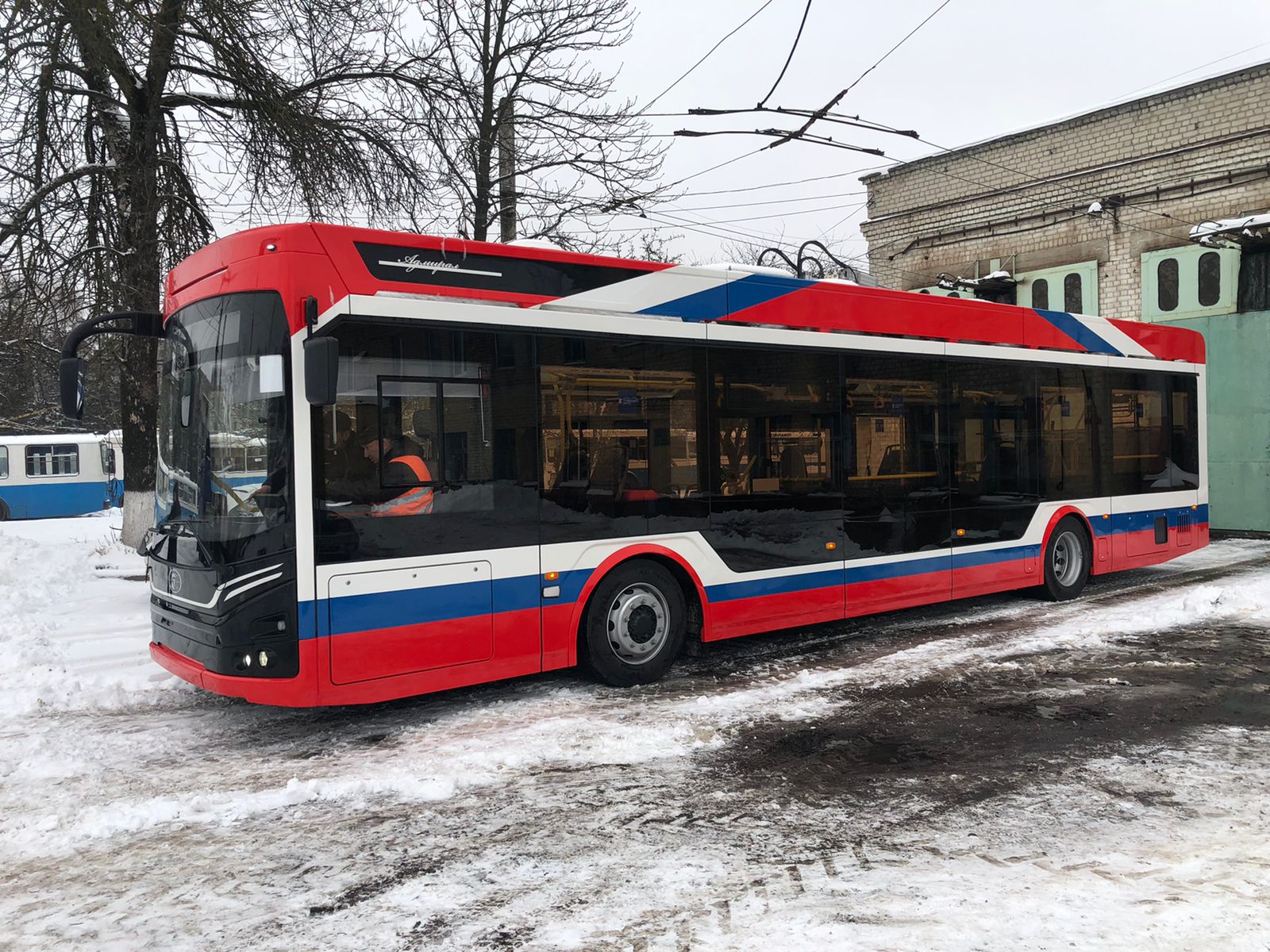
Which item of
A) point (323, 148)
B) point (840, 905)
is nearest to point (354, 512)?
point (840, 905)

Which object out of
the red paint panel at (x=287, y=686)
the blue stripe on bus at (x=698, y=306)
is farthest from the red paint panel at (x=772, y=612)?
the red paint panel at (x=287, y=686)

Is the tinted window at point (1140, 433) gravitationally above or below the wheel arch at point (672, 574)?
above

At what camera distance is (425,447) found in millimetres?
5750

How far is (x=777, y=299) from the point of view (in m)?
7.64

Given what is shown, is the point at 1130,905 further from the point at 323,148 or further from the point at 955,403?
the point at 323,148

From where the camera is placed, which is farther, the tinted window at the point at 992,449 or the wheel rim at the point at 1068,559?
the wheel rim at the point at 1068,559

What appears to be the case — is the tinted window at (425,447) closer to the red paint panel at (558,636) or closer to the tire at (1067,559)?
the red paint panel at (558,636)

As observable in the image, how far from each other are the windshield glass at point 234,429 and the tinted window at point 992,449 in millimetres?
6182

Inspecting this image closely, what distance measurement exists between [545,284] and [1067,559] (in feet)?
23.0

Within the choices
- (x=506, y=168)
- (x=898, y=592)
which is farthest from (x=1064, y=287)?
(x=898, y=592)

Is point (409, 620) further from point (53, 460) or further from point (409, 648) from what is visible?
point (53, 460)

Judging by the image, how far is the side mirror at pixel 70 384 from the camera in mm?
6230

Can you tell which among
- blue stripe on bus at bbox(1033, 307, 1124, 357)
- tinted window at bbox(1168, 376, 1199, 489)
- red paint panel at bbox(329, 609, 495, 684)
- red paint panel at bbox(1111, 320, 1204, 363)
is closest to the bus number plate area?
red paint panel at bbox(329, 609, 495, 684)

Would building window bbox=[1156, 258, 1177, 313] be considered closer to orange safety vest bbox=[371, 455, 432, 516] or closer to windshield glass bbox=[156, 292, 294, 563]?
orange safety vest bbox=[371, 455, 432, 516]
